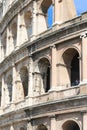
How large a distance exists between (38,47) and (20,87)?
3853 millimetres

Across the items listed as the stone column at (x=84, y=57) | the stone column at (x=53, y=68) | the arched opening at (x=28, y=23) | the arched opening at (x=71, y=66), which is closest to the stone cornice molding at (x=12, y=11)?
the arched opening at (x=28, y=23)

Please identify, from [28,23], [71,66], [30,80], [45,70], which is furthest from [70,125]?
[28,23]

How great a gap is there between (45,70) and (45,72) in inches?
5.0

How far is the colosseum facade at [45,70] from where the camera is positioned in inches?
885

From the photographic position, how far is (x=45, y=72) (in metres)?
26.1

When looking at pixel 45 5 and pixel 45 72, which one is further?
pixel 45 5

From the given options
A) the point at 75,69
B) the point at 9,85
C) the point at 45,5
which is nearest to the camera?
the point at 75,69

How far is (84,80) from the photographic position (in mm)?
21906

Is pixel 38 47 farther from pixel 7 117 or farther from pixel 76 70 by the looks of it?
pixel 7 117

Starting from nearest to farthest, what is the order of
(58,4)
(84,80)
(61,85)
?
(84,80) → (61,85) → (58,4)

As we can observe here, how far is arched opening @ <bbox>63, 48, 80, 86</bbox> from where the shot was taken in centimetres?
2417

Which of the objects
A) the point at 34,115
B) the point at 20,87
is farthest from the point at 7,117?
the point at 34,115

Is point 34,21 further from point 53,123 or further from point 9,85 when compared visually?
point 53,123

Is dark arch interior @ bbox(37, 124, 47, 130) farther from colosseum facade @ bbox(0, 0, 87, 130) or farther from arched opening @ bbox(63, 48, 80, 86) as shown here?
arched opening @ bbox(63, 48, 80, 86)
